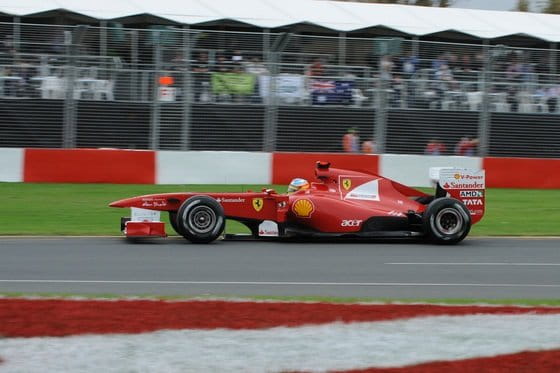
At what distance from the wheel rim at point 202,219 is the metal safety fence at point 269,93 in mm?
6921

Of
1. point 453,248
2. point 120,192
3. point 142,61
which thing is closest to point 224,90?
point 142,61

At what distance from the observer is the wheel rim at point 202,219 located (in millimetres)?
11750

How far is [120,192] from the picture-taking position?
677 inches

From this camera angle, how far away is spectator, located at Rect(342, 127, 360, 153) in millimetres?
19422

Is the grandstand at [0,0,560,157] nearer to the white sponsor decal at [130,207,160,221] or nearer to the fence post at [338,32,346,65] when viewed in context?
the fence post at [338,32,346,65]

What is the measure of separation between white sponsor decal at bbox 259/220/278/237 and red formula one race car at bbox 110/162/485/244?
13 millimetres

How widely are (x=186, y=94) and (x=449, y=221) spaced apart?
25.0ft

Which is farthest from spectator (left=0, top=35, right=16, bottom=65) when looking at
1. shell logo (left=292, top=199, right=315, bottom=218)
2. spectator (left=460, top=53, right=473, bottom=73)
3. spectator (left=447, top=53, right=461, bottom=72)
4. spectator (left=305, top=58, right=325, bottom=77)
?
spectator (left=460, top=53, right=473, bottom=73)

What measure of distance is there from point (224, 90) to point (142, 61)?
1726mm

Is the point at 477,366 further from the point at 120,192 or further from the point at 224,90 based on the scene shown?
the point at 224,90

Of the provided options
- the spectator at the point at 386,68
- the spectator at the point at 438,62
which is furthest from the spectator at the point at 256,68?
the spectator at the point at 438,62

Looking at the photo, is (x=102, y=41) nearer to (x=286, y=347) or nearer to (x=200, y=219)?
(x=200, y=219)

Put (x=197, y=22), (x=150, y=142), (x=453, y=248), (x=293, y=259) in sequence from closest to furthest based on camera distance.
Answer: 1. (x=293, y=259)
2. (x=453, y=248)
3. (x=150, y=142)
4. (x=197, y=22)

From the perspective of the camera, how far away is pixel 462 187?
42.0ft
